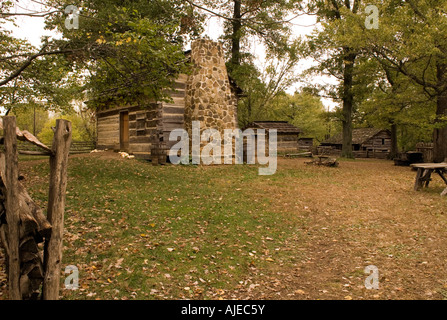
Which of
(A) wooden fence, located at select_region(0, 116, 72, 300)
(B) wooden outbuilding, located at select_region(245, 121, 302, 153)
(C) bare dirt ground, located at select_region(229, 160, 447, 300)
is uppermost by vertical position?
(B) wooden outbuilding, located at select_region(245, 121, 302, 153)

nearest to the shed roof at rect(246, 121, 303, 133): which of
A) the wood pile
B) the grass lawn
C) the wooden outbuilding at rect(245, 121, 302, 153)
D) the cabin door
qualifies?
the wooden outbuilding at rect(245, 121, 302, 153)

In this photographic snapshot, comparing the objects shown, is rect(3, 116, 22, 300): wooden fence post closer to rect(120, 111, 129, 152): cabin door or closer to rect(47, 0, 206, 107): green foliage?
rect(47, 0, 206, 107): green foliage

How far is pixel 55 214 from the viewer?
360 centimetres

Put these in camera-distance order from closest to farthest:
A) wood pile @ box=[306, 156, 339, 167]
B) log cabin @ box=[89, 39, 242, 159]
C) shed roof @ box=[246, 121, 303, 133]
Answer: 1. log cabin @ box=[89, 39, 242, 159]
2. wood pile @ box=[306, 156, 339, 167]
3. shed roof @ box=[246, 121, 303, 133]

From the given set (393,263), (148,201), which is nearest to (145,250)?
(148,201)

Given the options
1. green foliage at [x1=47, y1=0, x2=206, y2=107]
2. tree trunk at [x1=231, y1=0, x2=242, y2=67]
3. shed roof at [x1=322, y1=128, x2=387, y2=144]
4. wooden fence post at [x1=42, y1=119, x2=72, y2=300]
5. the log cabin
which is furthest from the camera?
shed roof at [x1=322, y1=128, x2=387, y2=144]

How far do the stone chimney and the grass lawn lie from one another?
6.03 metres

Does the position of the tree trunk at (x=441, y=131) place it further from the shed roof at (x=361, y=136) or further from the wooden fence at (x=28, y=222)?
the shed roof at (x=361, y=136)

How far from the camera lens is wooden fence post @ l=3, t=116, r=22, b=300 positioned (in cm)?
321

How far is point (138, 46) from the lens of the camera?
9.18m

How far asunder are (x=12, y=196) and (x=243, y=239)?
463 centimetres

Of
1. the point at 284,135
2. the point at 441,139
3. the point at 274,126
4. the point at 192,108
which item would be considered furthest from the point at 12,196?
the point at 284,135

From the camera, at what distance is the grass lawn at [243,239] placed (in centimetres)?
470

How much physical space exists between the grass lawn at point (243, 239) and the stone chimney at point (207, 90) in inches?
238
